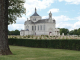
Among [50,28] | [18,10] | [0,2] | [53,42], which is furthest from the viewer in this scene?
[50,28]

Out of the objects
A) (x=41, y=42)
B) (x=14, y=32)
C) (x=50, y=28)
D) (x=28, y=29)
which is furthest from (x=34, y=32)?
(x=41, y=42)

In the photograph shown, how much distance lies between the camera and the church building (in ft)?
282

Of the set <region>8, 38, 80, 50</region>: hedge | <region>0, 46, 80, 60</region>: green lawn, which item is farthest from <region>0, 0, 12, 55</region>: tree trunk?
<region>8, 38, 80, 50</region>: hedge

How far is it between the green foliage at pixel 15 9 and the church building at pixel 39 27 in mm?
56935

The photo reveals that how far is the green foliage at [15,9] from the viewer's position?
82.8ft

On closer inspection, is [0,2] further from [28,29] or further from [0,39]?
[28,29]

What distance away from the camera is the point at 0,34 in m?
10.9

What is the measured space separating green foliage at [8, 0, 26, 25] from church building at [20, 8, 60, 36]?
187 feet

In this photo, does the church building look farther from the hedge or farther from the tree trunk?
the tree trunk

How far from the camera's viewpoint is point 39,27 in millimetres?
87750

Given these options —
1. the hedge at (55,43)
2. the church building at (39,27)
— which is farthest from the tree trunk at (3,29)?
the church building at (39,27)

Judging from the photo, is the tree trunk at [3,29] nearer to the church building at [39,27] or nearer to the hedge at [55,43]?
the hedge at [55,43]

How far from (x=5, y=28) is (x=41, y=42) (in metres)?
8.93

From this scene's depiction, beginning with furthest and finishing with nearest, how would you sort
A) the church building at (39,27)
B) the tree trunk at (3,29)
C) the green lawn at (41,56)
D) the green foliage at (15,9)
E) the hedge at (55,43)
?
1. the church building at (39,27)
2. the green foliage at (15,9)
3. the hedge at (55,43)
4. the tree trunk at (3,29)
5. the green lawn at (41,56)
